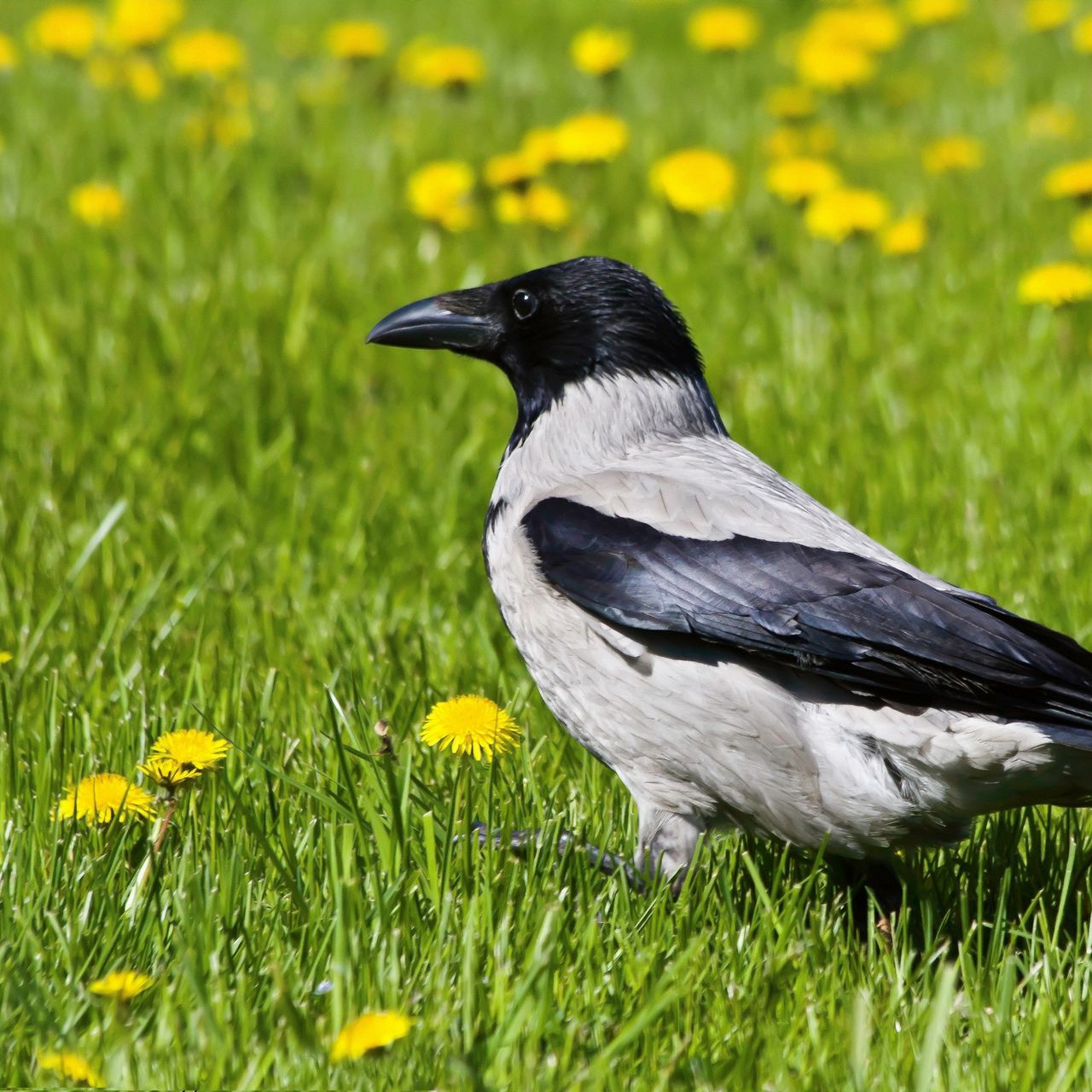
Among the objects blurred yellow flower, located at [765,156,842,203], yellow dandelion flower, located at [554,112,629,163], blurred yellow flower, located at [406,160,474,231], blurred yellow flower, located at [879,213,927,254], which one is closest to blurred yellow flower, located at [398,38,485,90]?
yellow dandelion flower, located at [554,112,629,163]

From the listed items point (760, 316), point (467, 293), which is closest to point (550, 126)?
point (760, 316)

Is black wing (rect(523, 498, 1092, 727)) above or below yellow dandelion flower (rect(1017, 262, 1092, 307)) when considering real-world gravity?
below

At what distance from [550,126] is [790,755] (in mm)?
5197

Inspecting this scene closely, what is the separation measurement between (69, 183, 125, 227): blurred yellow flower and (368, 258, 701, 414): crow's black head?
2.38m

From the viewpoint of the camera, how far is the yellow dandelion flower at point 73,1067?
2.20 metres

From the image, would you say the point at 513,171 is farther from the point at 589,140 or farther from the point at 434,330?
the point at 434,330

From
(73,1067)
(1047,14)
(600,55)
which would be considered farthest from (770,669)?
(1047,14)

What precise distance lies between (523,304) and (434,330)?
0.73 feet

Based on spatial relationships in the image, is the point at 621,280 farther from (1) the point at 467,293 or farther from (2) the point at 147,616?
(2) the point at 147,616

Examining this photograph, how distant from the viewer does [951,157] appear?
6773mm

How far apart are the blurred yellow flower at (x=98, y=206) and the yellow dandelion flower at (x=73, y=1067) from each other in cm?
410

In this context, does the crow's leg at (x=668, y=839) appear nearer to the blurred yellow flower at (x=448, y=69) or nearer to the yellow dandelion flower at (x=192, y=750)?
the yellow dandelion flower at (x=192, y=750)

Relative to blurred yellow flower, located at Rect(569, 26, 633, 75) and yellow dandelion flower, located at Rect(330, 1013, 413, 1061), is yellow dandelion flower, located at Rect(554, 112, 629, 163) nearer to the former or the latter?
blurred yellow flower, located at Rect(569, 26, 633, 75)

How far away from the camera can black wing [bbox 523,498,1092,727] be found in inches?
110
